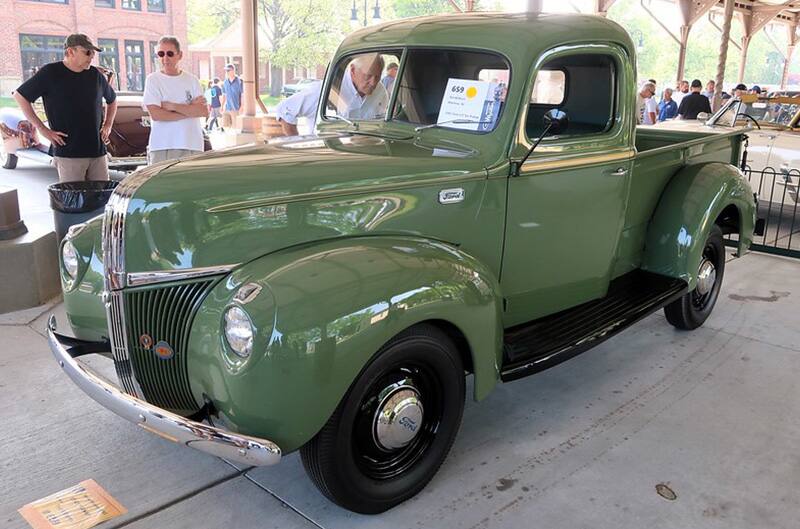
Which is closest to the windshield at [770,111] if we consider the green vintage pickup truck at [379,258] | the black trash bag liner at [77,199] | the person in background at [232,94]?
the green vintage pickup truck at [379,258]

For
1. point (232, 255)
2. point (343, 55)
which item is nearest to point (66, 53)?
point (343, 55)

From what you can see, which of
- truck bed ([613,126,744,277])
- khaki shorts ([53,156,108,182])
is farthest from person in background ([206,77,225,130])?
truck bed ([613,126,744,277])

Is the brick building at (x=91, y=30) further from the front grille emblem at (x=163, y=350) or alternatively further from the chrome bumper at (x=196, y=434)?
the chrome bumper at (x=196, y=434)

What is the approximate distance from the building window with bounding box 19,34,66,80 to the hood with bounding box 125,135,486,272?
24454mm

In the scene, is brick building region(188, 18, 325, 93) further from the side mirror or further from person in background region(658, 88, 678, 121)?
the side mirror

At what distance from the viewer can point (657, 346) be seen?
429 centimetres

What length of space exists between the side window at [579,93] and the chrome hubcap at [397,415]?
153 centimetres

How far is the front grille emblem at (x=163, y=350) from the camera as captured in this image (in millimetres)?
2324

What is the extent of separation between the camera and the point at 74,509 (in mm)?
2547

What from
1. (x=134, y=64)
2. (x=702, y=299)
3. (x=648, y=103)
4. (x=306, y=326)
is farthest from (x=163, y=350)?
(x=134, y=64)

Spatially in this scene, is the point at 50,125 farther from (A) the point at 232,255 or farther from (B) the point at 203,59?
(B) the point at 203,59

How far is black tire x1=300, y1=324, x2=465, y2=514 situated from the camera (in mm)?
2305

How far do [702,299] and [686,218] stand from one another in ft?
2.99

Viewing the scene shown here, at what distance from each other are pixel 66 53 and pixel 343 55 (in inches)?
104
